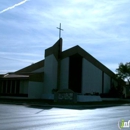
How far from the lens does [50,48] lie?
1757 inches

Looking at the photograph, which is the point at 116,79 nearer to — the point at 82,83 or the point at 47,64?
the point at 82,83

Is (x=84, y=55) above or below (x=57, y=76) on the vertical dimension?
above

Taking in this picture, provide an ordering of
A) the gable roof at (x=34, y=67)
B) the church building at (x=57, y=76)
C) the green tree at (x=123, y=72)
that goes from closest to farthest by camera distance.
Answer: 1. the church building at (x=57, y=76)
2. the gable roof at (x=34, y=67)
3. the green tree at (x=123, y=72)

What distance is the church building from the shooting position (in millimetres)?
43188

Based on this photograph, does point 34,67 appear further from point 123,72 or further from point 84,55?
point 123,72

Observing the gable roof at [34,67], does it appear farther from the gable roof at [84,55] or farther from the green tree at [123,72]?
the green tree at [123,72]

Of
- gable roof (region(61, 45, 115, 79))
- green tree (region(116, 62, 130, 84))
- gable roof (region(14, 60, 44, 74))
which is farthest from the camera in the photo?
green tree (region(116, 62, 130, 84))

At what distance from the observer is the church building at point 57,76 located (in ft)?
142

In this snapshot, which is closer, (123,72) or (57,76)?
(57,76)

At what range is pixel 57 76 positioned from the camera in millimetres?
46250

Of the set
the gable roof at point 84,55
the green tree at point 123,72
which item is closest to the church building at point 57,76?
the gable roof at point 84,55

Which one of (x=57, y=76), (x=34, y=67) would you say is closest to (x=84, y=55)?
(x=57, y=76)

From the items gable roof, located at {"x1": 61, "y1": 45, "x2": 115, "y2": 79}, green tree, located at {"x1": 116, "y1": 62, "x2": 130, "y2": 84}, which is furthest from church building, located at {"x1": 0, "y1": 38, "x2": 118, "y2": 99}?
green tree, located at {"x1": 116, "y1": 62, "x2": 130, "y2": 84}

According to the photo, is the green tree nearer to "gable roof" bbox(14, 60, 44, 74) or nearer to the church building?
the church building
